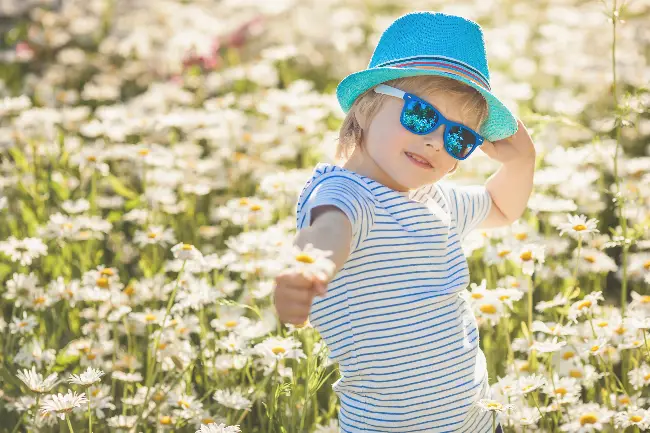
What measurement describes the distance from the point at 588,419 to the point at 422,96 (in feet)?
2.77

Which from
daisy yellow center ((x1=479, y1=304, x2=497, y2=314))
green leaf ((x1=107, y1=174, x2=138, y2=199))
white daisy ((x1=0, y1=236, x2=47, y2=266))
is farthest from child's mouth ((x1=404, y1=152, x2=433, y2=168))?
green leaf ((x1=107, y1=174, x2=138, y2=199))

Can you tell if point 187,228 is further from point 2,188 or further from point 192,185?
point 2,188

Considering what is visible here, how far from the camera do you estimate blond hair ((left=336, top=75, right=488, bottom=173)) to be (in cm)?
183

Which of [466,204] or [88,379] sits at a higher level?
[466,204]

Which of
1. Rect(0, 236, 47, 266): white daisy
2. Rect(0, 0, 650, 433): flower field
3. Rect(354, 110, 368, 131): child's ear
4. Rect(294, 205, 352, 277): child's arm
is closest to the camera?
Rect(294, 205, 352, 277): child's arm

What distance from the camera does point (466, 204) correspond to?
208 centimetres

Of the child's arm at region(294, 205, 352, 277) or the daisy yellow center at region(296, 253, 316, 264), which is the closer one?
the daisy yellow center at region(296, 253, 316, 264)

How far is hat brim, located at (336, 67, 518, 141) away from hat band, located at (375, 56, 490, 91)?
26 mm

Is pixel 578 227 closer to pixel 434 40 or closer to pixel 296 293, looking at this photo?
pixel 434 40

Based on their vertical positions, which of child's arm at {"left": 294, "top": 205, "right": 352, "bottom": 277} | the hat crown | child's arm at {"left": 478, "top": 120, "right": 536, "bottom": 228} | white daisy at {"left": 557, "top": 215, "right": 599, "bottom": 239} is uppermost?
the hat crown

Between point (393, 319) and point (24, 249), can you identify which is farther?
point (24, 249)

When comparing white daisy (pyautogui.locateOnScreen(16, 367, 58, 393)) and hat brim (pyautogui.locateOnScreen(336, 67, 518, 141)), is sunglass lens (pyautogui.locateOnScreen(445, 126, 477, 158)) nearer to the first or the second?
hat brim (pyautogui.locateOnScreen(336, 67, 518, 141))

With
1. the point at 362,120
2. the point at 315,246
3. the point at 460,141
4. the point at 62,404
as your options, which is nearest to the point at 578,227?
the point at 460,141

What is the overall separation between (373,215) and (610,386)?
1006 mm
